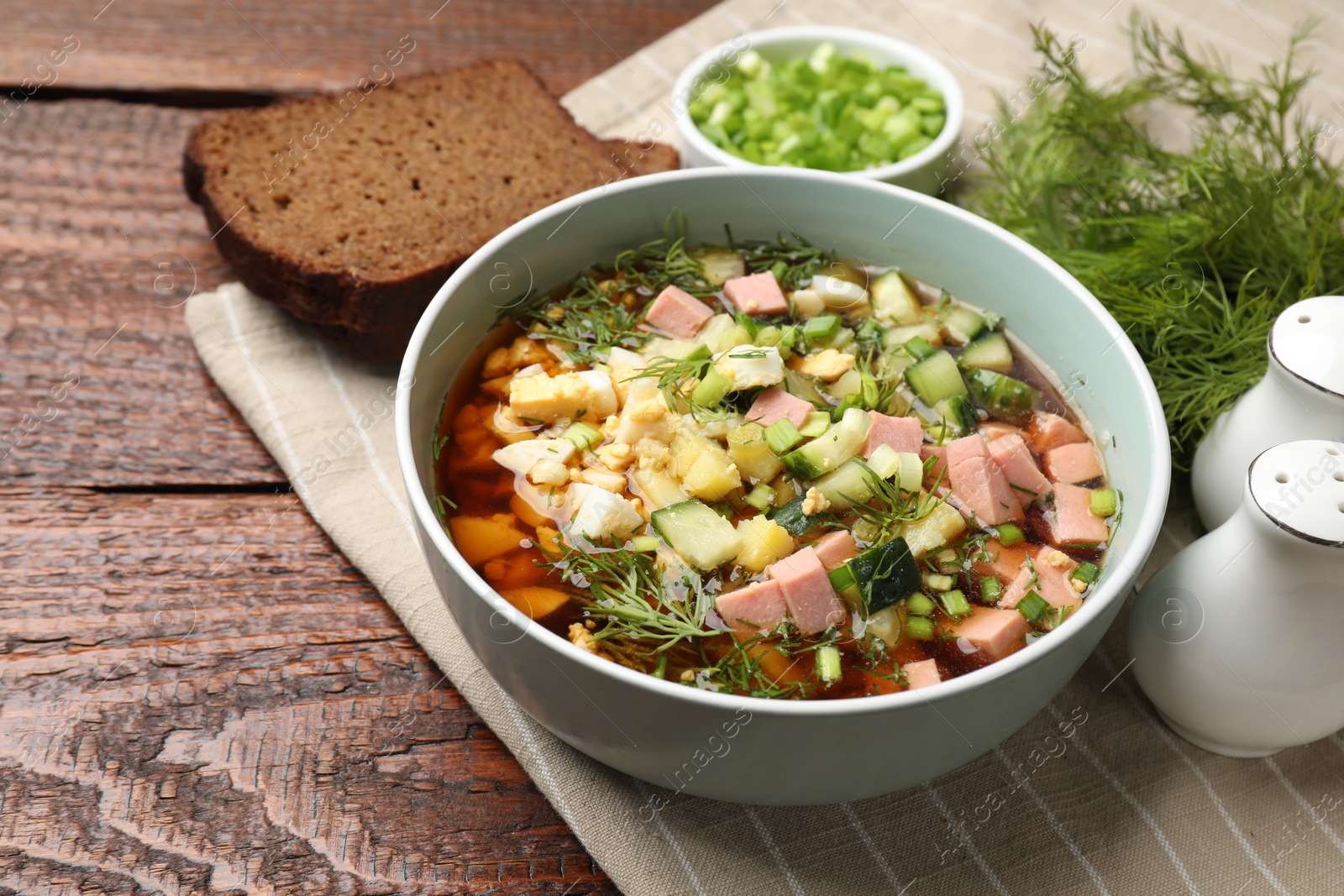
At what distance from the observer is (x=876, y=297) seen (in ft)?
7.19

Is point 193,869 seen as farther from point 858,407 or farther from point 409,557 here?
point 858,407

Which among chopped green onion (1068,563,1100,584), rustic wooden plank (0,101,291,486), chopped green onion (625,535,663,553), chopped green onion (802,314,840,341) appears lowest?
rustic wooden plank (0,101,291,486)

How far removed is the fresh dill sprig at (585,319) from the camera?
2092 mm

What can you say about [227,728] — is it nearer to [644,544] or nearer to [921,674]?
[644,544]

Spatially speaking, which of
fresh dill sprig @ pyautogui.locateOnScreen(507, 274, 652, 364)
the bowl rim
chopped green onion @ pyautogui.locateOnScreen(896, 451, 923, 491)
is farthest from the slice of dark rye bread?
chopped green onion @ pyautogui.locateOnScreen(896, 451, 923, 491)

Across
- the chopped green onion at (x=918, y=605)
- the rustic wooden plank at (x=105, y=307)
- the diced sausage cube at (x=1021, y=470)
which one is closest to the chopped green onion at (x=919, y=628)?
the chopped green onion at (x=918, y=605)

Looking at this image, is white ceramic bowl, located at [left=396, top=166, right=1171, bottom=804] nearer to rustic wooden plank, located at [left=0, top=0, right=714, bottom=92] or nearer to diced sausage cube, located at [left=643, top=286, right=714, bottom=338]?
diced sausage cube, located at [left=643, top=286, right=714, bottom=338]

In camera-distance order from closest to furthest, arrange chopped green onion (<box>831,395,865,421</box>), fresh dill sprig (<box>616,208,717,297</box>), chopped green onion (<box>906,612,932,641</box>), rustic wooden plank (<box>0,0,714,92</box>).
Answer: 1. chopped green onion (<box>906,612,932,641</box>)
2. chopped green onion (<box>831,395,865,421</box>)
3. fresh dill sprig (<box>616,208,717,297</box>)
4. rustic wooden plank (<box>0,0,714,92</box>)

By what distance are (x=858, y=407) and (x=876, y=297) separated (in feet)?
1.23

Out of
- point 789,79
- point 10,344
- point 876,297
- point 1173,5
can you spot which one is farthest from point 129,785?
point 1173,5

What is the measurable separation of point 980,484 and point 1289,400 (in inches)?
26.1

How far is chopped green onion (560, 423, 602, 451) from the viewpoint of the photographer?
1.89 m

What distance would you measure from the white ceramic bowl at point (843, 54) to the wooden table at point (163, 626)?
1.32 meters

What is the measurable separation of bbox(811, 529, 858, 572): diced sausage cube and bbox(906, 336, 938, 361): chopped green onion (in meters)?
0.49
